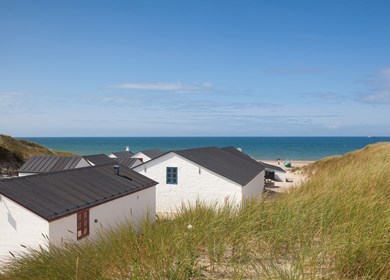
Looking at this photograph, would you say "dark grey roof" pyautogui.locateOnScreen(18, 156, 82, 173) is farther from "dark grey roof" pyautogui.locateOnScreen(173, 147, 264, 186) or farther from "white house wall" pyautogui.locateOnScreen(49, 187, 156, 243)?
"white house wall" pyautogui.locateOnScreen(49, 187, 156, 243)

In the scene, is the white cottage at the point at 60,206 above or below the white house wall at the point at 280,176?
above

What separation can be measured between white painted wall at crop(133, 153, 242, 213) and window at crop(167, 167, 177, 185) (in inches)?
10.5

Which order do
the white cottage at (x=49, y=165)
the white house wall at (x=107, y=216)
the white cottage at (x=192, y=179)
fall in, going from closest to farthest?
1. the white house wall at (x=107, y=216)
2. the white cottage at (x=192, y=179)
3. the white cottage at (x=49, y=165)

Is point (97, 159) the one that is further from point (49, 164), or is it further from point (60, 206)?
point (60, 206)

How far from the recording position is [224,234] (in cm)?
614

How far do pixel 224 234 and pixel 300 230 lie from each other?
1.29m

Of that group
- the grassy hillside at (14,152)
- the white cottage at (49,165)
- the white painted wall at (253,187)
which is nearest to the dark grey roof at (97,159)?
the white cottage at (49,165)

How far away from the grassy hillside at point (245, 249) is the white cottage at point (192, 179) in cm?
2024

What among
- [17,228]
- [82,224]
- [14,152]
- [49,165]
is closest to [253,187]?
[49,165]

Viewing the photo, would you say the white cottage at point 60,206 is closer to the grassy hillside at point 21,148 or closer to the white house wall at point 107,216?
the white house wall at point 107,216

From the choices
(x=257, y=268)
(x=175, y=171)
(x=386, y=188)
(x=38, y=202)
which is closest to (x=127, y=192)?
(x=38, y=202)

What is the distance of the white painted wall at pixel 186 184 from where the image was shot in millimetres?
27469

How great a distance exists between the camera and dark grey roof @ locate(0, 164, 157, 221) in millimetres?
14609

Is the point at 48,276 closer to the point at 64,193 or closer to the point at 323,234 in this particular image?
the point at 323,234
